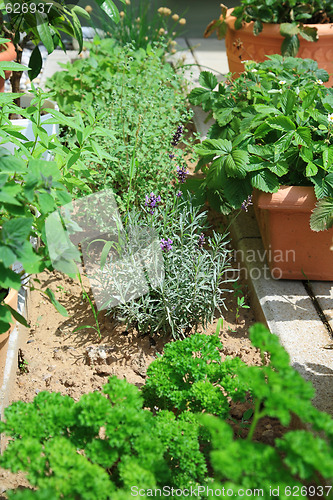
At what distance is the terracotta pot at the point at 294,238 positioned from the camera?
2410 millimetres

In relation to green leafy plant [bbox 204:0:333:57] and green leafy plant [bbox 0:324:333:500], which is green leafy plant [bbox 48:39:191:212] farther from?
green leafy plant [bbox 0:324:333:500]

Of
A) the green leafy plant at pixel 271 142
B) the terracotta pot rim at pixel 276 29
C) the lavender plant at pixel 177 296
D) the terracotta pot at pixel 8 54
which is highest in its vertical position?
the terracotta pot at pixel 8 54

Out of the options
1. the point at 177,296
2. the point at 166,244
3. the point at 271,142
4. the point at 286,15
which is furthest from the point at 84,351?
the point at 286,15

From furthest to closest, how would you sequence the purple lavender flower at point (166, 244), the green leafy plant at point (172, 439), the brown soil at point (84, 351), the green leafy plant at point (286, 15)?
the green leafy plant at point (286, 15), the purple lavender flower at point (166, 244), the brown soil at point (84, 351), the green leafy plant at point (172, 439)

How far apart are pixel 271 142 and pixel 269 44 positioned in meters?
1.50

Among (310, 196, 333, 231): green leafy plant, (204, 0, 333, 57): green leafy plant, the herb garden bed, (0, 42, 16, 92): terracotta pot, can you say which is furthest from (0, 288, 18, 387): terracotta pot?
(204, 0, 333, 57): green leafy plant

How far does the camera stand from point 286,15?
12.0ft

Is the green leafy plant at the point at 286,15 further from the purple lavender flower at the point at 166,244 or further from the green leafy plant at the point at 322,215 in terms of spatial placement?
the purple lavender flower at the point at 166,244

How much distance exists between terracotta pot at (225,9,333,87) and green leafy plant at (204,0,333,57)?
2.2 inches

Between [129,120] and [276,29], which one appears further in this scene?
[276,29]

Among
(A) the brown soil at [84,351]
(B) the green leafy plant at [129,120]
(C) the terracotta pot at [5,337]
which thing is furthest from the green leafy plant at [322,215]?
(C) the terracotta pot at [5,337]

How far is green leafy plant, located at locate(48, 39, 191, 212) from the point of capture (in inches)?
111

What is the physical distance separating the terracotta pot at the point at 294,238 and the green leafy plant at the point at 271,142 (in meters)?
0.07

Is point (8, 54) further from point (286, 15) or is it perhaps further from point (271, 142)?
point (286, 15)
